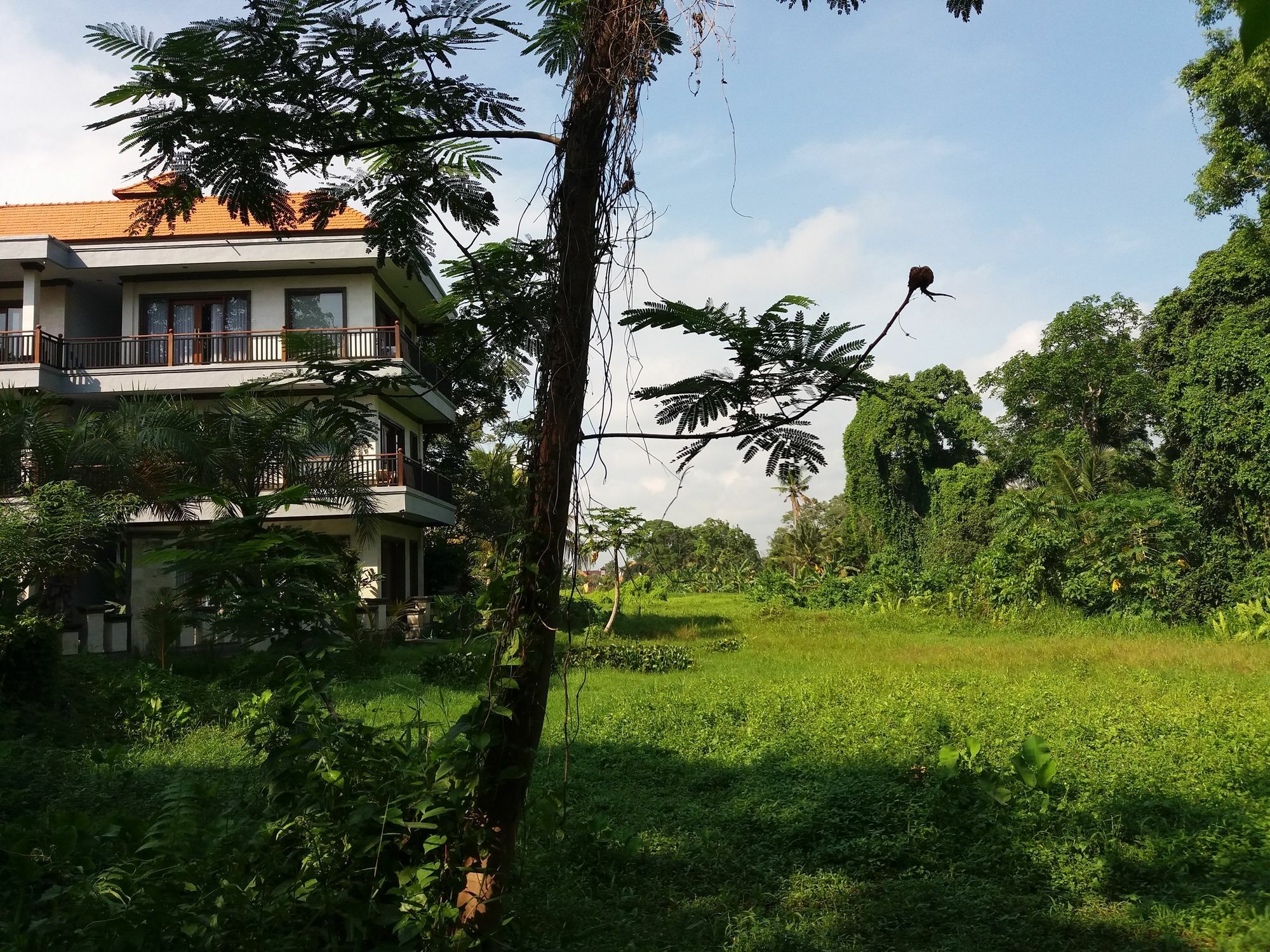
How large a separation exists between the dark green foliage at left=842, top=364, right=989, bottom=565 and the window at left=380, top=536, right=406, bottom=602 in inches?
803

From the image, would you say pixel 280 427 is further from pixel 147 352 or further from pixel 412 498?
pixel 147 352

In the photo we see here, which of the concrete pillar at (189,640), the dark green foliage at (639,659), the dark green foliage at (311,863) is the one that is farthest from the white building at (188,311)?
the dark green foliage at (311,863)

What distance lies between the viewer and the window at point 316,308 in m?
17.0

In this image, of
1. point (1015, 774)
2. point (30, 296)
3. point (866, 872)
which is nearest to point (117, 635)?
point (30, 296)

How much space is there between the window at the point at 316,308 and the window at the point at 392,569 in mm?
4249

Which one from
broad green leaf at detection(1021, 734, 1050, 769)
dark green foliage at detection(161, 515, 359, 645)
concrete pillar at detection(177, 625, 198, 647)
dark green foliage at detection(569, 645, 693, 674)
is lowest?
dark green foliage at detection(569, 645, 693, 674)

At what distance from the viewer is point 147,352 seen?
1691 cm

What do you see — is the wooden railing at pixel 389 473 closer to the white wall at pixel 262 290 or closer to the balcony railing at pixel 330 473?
the balcony railing at pixel 330 473

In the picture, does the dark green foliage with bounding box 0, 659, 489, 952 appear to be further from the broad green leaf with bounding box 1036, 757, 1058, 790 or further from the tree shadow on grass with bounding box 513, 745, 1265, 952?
the broad green leaf with bounding box 1036, 757, 1058, 790

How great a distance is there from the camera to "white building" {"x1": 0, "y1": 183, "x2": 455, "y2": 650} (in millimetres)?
16016

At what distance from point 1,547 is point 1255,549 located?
716 inches

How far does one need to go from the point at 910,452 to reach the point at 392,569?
21971 millimetres

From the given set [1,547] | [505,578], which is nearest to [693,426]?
[505,578]

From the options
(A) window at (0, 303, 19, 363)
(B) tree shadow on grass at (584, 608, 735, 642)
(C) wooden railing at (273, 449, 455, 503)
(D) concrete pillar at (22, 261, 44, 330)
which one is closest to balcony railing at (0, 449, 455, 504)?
(C) wooden railing at (273, 449, 455, 503)
